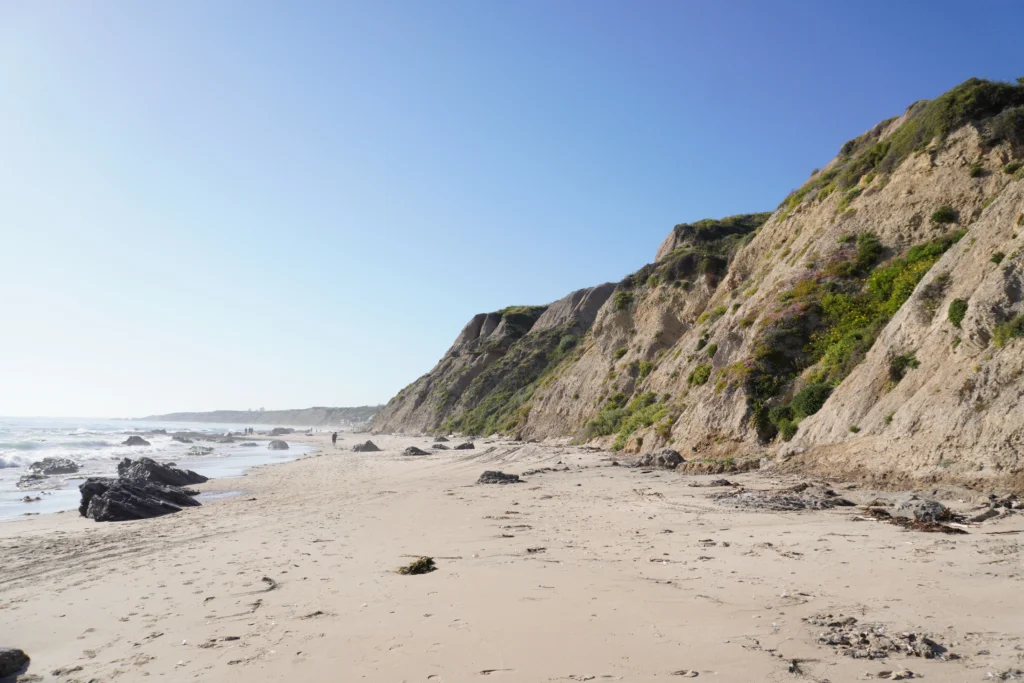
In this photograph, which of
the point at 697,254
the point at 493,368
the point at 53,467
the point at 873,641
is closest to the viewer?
the point at 873,641

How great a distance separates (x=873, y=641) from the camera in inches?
186

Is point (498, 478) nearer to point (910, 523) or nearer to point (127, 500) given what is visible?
point (127, 500)

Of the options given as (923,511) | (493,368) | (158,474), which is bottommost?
(158,474)

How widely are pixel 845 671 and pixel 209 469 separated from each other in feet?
102

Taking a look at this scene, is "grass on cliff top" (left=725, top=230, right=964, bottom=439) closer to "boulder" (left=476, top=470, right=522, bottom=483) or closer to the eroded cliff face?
the eroded cliff face

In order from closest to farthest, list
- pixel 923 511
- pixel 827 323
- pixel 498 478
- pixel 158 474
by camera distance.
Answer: pixel 923 511
pixel 498 478
pixel 158 474
pixel 827 323

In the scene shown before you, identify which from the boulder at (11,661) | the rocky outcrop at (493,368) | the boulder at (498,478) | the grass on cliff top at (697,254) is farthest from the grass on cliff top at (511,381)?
the boulder at (11,661)

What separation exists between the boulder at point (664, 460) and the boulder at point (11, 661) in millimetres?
15389

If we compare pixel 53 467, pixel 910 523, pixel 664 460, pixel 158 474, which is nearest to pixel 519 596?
pixel 910 523

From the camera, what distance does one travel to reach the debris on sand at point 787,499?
1036cm

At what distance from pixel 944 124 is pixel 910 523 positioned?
22051 mm

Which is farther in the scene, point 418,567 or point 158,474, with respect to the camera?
point 158,474

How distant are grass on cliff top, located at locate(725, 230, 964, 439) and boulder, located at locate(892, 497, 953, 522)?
25.1ft

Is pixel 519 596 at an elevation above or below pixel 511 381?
below
